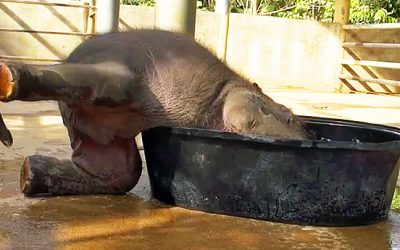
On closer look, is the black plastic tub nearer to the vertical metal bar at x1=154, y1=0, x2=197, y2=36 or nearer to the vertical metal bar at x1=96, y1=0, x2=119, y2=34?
the vertical metal bar at x1=154, y1=0, x2=197, y2=36

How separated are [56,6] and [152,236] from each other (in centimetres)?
806

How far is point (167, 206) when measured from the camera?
2.53 metres

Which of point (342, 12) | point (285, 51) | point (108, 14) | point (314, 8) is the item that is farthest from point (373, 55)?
point (314, 8)

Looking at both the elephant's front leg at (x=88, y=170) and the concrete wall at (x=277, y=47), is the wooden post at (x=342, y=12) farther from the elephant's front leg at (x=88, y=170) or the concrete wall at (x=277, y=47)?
the elephant's front leg at (x=88, y=170)

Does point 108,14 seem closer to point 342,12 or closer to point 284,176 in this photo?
point 342,12

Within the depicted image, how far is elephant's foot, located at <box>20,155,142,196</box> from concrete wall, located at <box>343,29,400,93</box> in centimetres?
921

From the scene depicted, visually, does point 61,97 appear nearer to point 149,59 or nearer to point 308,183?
point 149,59

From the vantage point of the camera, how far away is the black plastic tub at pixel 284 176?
91.0 inches

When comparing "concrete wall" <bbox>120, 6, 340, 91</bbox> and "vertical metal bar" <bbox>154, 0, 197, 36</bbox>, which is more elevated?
"vertical metal bar" <bbox>154, 0, 197, 36</bbox>

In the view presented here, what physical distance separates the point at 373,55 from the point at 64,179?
384 inches

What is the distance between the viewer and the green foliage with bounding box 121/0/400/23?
15500 mm

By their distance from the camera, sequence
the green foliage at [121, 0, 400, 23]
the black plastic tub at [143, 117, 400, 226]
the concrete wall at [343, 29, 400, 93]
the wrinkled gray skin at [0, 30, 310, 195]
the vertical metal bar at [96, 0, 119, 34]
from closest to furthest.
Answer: the black plastic tub at [143, 117, 400, 226] → the wrinkled gray skin at [0, 30, 310, 195] → the vertical metal bar at [96, 0, 119, 34] → the concrete wall at [343, 29, 400, 93] → the green foliage at [121, 0, 400, 23]

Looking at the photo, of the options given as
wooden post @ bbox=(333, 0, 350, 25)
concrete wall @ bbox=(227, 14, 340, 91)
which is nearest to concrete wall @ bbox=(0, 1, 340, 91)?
concrete wall @ bbox=(227, 14, 340, 91)

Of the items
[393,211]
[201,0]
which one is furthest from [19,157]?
[201,0]
